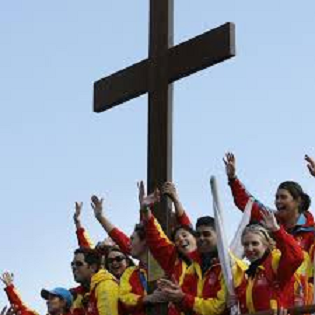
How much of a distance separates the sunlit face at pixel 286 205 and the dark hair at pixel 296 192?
0.03 meters

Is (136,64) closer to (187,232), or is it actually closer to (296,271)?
(187,232)

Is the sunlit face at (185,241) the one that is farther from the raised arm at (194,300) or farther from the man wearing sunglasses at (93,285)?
the man wearing sunglasses at (93,285)

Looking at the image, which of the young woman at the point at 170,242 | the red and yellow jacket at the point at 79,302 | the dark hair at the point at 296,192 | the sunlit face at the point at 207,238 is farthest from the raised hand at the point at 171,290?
the red and yellow jacket at the point at 79,302

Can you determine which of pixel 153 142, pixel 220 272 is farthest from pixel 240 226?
pixel 153 142

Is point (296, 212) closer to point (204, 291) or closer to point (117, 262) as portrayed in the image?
point (204, 291)

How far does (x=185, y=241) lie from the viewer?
25.8 feet

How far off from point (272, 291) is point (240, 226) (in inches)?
34.2

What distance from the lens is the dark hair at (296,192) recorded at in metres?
7.80

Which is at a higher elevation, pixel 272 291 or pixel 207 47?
pixel 207 47

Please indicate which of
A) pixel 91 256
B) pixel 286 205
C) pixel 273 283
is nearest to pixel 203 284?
pixel 273 283

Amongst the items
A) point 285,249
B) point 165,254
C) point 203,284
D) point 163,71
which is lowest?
point 203,284

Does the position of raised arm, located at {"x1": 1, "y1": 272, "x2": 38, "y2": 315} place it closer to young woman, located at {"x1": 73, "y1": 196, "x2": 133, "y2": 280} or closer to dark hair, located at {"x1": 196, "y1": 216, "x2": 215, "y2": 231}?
young woman, located at {"x1": 73, "y1": 196, "x2": 133, "y2": 280}

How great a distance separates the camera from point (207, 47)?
7777 millimetres

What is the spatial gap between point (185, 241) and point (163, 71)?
135cm
